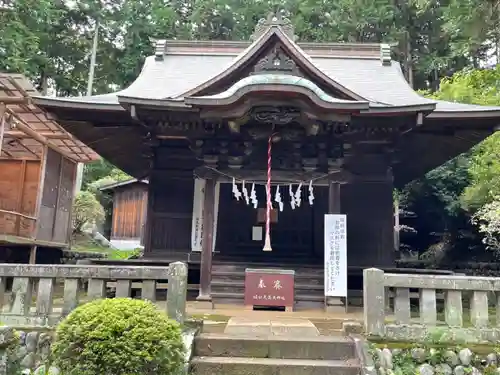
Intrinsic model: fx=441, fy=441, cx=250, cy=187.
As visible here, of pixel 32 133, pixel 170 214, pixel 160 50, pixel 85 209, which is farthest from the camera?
pixel 85 209

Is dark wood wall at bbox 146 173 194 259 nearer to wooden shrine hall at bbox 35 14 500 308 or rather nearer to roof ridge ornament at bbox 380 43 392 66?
wooden shrine hall at bbox 35 14 500 308

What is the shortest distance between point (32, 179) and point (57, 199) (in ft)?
3.77

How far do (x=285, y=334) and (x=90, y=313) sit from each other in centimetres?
273

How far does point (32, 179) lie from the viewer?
12953 mm

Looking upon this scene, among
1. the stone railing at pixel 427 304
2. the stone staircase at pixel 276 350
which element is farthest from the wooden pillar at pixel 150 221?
the stone railing at pixel 427 304

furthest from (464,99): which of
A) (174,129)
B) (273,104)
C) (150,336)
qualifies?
(150,336)

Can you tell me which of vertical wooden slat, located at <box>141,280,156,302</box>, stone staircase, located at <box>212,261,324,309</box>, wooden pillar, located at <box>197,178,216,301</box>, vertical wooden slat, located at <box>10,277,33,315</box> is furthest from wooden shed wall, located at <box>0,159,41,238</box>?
vertical wooden slat, located at <box>141,280,156,302</box>

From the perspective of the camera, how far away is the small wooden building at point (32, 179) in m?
11.6

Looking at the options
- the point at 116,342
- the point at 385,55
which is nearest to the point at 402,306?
the point at 116,342

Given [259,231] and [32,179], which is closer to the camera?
[259,231]

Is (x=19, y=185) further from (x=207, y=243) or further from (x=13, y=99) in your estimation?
(x=207, y=243)

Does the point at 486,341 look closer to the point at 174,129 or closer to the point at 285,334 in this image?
the point at 285,334

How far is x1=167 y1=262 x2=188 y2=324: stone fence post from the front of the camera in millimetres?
5660

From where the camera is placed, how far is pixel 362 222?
35.1ft
